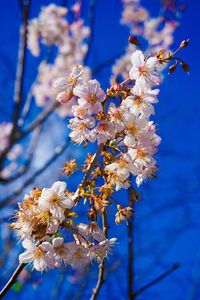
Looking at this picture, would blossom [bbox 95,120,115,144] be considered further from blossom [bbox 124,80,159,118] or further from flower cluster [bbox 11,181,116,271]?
flower cluster [bbox 11,181,116,271]

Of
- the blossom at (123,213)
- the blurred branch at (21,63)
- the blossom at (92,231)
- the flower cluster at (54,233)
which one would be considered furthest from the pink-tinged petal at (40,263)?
the blurred branch at (21,63)

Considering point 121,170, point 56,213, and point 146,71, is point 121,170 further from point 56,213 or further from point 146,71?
point 146,71

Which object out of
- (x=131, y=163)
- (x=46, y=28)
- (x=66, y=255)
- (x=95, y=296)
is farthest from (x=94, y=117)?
(x=46, y=28)

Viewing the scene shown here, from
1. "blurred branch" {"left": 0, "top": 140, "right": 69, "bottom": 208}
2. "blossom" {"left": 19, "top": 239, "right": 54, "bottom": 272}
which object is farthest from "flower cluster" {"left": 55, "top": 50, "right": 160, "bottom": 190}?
Result: "blurred branch" {"left": 0, "top": 140, "right": 69, "bottom": 208}

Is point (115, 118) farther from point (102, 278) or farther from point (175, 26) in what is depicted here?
point (175, 26)

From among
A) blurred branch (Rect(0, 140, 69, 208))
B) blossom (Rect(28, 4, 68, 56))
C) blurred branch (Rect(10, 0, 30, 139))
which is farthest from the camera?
blossom (Rect(28, 4, 68, 56))

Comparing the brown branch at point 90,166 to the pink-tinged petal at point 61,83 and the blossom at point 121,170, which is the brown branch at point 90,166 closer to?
the blossom at point 121,170

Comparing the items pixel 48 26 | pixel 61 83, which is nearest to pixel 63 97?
pixel 61 83
